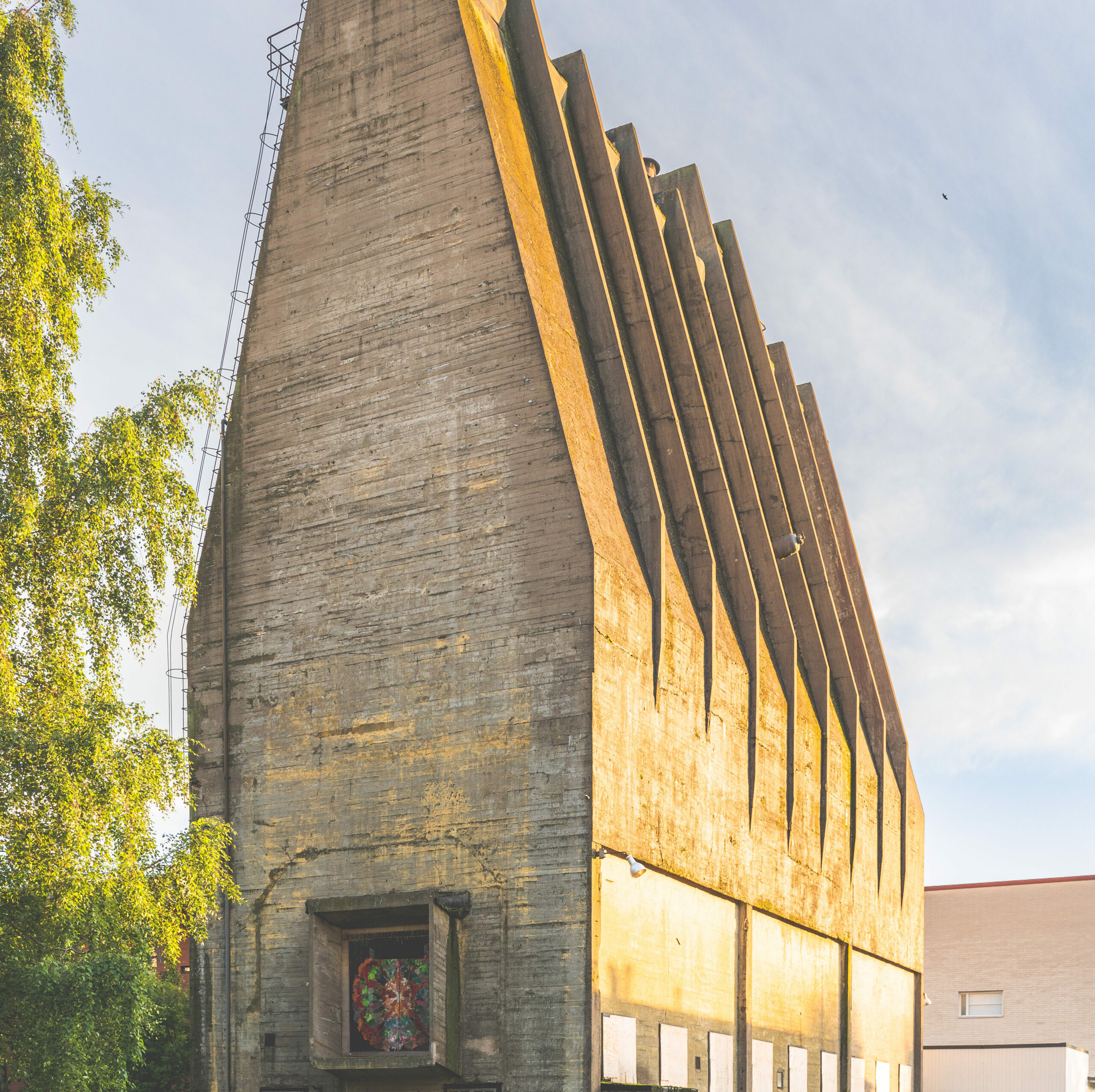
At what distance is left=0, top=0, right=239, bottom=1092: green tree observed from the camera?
14.5 m

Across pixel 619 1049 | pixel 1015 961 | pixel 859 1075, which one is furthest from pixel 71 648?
pixel 1015 961

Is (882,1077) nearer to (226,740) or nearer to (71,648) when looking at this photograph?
(226,740)

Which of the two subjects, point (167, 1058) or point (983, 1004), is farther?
point (983, 1004)

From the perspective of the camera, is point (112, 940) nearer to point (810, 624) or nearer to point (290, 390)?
point (290, 390)

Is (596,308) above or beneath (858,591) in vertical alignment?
above

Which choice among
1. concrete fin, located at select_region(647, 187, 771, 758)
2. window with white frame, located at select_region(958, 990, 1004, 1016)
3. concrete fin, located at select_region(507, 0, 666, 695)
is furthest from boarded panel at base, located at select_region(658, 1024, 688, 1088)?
window with white frame, located at select_region(958, 990, 1004, 1016)

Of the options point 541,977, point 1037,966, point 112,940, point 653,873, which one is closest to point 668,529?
point 653,873

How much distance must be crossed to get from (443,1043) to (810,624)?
13.2 m

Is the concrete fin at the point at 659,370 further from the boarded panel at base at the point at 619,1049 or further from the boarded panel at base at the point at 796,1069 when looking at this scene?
the boarded panel at base at the point at 796,1069

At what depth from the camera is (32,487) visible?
16.1 m

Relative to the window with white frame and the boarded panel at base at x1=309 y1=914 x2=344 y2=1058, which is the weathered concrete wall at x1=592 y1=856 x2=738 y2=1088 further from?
the window with white frame

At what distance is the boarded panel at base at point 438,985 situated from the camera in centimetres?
1850

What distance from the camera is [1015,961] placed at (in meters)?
45.7

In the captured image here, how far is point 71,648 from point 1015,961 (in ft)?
126
